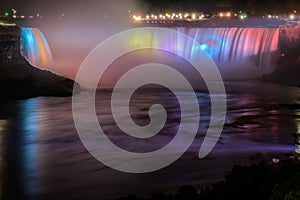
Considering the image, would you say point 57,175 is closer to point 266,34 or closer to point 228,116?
point 228,116

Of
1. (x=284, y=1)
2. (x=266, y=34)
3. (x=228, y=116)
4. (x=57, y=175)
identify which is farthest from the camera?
(x=284, y=1)

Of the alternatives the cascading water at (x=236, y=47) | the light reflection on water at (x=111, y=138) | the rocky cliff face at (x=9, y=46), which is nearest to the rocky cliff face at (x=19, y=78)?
the rocky cliff face at (x=9, y=46)

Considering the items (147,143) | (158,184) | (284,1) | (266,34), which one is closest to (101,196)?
(158,184)

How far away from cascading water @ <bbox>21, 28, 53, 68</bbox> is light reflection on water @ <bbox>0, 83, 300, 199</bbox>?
42.5ft

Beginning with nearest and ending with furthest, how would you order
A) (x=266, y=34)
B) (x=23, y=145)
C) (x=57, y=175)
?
1. (x=57, y=175)
2. (x=23, y=145)
3. (x=266, y=34)

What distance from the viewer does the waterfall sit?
1641 inches

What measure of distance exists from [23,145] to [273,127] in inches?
394

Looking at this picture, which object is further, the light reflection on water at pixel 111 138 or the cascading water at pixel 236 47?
the cascading water at pixel 236 47

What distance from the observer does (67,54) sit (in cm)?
5303

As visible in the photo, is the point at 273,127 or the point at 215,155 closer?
the point at 215,155

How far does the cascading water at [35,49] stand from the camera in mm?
41562

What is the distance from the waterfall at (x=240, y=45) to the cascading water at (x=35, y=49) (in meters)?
14.0

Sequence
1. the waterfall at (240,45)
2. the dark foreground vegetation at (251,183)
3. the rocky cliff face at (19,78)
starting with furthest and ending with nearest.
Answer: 1. the waterfall at (240,45)
2. the rocky cliff face at (19,78)
3. the dark foreground vegetation at (251,183)

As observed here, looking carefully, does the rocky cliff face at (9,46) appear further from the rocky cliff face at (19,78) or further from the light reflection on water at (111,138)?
the light reflection on water at (111,138)
